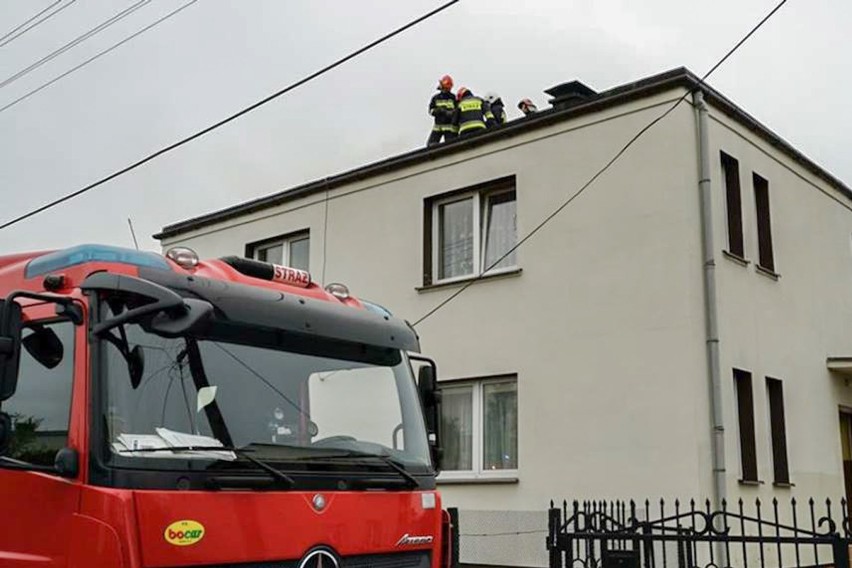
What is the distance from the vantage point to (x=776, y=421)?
500 inches

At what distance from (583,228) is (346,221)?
14.7 feet

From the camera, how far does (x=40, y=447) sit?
4816 mm

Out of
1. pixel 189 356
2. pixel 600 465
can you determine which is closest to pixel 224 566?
pixel 189 356

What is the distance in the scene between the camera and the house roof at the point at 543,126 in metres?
12.1

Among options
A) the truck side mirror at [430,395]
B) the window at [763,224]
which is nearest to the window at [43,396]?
the truck side mirror at [430,395]

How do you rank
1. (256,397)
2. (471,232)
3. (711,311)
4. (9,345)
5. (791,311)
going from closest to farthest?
(9,345), (256,397), (711,311), (791,311), (471,232)

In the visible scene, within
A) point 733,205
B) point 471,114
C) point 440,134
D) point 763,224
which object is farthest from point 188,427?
point 440,134

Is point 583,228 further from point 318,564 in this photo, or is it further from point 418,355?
point 318,564

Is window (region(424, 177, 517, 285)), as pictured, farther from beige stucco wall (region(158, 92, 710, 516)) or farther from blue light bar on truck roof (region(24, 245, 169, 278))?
blue light bar on truck roof (region(24, 245, 169, 278))

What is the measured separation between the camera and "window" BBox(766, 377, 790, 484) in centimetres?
1259

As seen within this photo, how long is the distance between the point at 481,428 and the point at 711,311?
140 inches

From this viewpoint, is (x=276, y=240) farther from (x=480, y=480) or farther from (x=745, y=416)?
(x=745, y=416)

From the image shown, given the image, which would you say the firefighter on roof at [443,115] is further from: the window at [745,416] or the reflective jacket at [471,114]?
the window at [745,416]

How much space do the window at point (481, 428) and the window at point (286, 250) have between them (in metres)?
4.02
